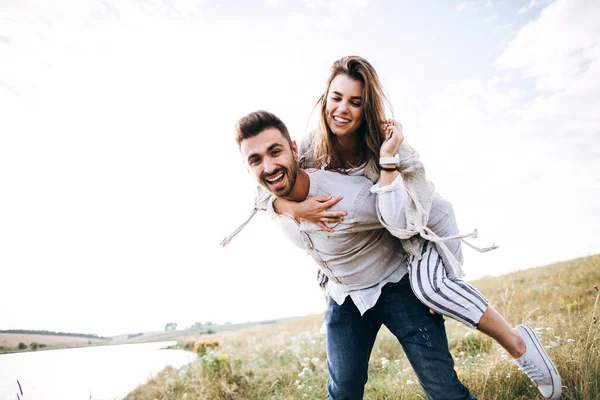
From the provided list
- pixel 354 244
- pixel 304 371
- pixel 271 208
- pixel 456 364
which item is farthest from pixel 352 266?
pixel 456 364

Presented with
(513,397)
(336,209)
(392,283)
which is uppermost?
(336,209)

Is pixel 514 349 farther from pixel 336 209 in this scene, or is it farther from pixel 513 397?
pixel 336 209

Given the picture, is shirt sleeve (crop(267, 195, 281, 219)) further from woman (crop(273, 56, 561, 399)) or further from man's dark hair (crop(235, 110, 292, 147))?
man's dark hair (crop(235, 110, 292, 147))

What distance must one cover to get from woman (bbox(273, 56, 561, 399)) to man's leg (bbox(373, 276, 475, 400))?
0.15 m

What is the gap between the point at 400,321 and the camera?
8.30 feet

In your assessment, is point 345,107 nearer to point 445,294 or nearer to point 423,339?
point 445,294

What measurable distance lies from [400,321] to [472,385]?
1.36 meters

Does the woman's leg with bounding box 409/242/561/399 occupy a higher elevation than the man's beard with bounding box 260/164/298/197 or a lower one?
lower

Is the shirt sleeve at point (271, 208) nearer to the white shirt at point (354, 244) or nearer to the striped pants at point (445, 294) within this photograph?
the white shirt at point (354, 244)

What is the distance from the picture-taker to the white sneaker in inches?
103

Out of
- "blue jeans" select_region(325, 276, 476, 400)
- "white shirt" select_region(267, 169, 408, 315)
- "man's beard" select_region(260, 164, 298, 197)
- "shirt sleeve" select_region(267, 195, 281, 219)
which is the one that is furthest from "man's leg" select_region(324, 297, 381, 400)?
"man's beard" select_region(260, 164, 298, 197)

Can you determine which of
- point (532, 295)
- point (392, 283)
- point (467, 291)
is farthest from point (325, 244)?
point (532, 295)

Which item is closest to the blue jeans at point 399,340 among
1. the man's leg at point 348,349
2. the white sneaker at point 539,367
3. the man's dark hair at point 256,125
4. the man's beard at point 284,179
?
the man's leg at point 348,349

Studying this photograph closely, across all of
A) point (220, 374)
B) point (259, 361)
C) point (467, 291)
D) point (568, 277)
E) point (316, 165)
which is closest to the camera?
point (467, 291)
